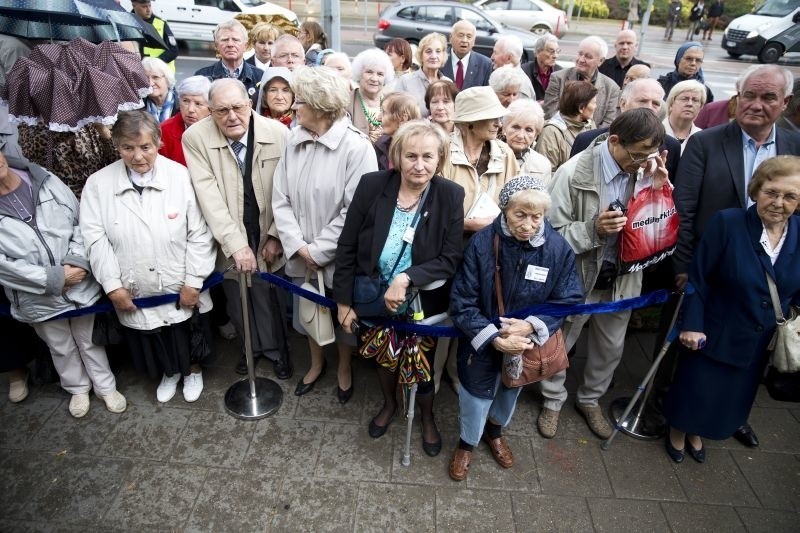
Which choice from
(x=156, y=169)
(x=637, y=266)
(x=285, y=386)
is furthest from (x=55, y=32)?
(x=637, y=266)

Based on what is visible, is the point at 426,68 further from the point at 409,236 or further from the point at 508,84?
the point at 409,236

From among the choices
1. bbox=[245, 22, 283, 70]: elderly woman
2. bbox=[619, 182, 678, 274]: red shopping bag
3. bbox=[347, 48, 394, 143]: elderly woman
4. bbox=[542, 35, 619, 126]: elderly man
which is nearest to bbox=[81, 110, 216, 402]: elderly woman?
bbox=[347, 48, 394, 143]: elderly woman

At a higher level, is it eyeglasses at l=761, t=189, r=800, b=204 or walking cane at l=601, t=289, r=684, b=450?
eyeglasses at l=761, t=189, r=800, b=204

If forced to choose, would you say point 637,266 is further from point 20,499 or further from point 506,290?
point 20,499

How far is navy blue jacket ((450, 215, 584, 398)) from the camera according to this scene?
281cm

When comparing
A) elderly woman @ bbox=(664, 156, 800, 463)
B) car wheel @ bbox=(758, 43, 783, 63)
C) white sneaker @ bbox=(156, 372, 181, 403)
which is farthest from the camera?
car wheel @ bbox=(758, 43, 783, 63)

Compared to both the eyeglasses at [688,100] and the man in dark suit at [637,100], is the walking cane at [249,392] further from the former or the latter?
the eyeglasses at [688,100]

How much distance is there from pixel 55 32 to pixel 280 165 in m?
1.94

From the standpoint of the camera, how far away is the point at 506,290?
9.53 feet

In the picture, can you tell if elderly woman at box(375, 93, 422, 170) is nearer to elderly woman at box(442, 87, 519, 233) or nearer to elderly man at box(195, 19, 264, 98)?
elderly woman at box(442, 87, 519, 233)

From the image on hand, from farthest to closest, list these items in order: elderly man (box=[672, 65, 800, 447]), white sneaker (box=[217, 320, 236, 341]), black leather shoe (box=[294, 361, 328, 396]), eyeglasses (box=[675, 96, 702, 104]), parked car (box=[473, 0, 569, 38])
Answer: parked car (box=[473, 0, 569, 38]) → white sneaker (box=[217, 320, 236, 341]) → eyeglasses (box=[675, 96, 702, 104]) → black leather shoe (box=[294, 361, 328, 396]) → elderly man (box=[672, 65, 800, 447])

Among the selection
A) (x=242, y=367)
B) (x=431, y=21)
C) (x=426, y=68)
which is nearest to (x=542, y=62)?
(x=426, y=68)

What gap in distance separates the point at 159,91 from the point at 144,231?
6.15 feet

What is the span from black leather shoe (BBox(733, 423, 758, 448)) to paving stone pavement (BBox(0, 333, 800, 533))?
0.23 feet
